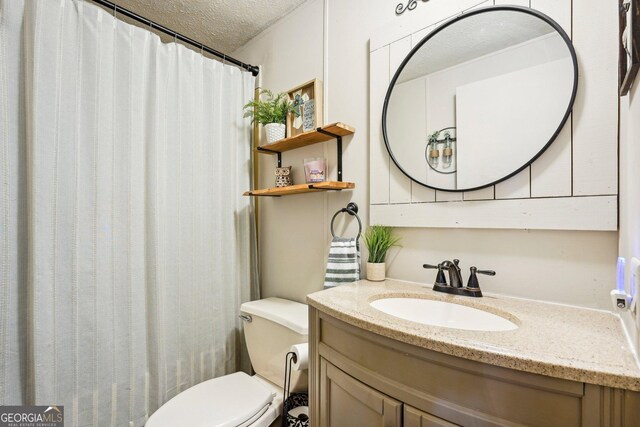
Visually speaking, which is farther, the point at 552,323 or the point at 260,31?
the point at 260,31

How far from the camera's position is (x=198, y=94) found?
4.95 feet

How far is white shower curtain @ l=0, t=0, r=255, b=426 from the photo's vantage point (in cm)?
104

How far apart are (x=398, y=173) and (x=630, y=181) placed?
66 centimetres

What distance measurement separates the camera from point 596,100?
2.58ft

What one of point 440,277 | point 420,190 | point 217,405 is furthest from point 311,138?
point 217,405

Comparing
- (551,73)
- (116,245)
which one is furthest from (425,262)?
(116,245)

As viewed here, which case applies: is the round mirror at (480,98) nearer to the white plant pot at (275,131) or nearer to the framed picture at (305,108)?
the framed picture at (305,108)

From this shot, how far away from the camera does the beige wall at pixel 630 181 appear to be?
55 cm

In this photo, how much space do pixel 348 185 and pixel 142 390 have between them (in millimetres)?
1298

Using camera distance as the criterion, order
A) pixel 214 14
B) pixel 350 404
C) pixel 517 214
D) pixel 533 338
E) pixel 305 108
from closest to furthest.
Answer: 1. pixel 533 338
2. pixel 350 404
3. pixel 517 214
4. pixel 305 108
5. pixel 214 14

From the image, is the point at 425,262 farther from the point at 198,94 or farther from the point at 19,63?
the point at 19,63

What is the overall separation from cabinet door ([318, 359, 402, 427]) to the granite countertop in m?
0.16

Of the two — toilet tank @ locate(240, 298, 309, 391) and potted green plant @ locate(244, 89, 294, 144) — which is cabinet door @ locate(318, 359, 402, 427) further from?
potted green plant @ locate(244, 89, 294, 144)

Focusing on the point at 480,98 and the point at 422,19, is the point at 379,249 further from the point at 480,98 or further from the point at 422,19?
the point at 422,19
